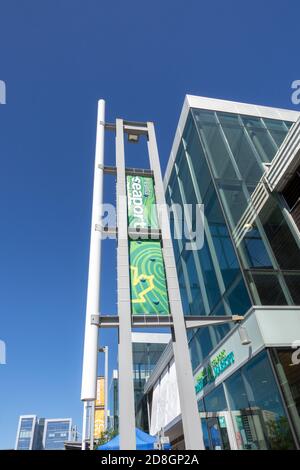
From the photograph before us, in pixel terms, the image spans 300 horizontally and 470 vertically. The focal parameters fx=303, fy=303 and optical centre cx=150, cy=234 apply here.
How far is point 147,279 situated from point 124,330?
4.41 feet

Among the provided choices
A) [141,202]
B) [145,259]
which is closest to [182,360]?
[145,259]

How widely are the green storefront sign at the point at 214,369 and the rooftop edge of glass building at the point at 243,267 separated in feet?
0.11

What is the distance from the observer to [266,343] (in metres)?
8.28

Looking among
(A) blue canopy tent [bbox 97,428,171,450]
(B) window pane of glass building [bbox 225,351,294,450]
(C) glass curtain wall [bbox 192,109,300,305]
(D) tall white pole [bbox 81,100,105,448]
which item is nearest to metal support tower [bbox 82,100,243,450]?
(D) tall white pole [bbox 81,100,105,448]

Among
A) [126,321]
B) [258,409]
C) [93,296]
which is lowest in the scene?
[258,409]

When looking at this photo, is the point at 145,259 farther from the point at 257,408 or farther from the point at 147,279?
the point at 257,408

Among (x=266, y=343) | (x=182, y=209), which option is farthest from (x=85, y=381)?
(x=182, y=209)

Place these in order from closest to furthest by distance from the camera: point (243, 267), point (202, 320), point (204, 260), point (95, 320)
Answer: point (95, 320)
point (202, 320)
point (243, 267)
point (204, 260)

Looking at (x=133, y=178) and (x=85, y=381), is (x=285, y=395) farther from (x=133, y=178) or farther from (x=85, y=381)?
(x=133, y=178)

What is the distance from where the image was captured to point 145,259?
7375 mm

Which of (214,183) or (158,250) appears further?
(214,183)

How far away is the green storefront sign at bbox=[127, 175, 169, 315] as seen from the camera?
6668mm

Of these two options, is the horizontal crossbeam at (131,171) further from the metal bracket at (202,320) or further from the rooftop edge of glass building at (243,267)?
the metal bracket at (202,320)
